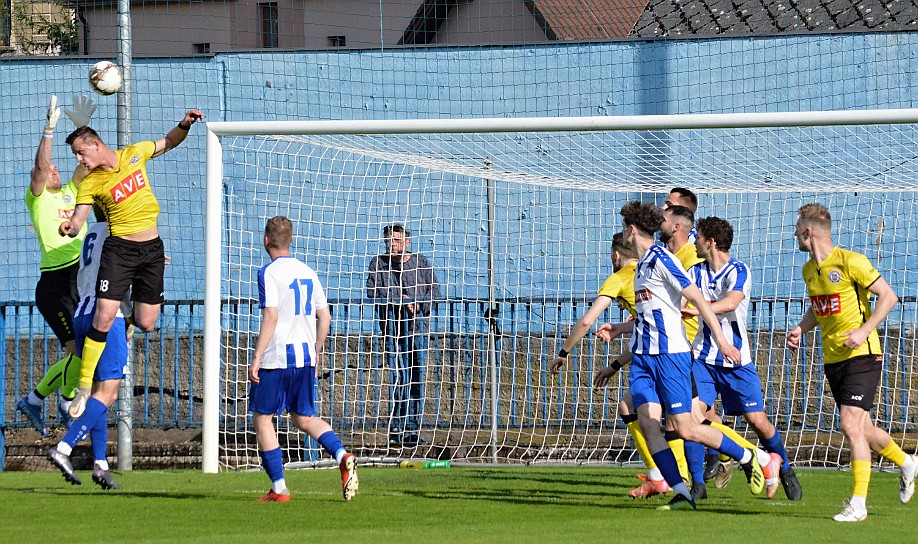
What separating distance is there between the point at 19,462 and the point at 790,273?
7922mm

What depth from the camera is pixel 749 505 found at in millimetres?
7324

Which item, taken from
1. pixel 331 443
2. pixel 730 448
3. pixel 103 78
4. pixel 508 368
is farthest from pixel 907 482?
pixel 103 78

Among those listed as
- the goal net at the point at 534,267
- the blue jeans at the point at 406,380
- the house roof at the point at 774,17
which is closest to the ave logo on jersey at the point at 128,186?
the goal net at the point at 534,267

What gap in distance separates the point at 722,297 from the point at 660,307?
1192 mm

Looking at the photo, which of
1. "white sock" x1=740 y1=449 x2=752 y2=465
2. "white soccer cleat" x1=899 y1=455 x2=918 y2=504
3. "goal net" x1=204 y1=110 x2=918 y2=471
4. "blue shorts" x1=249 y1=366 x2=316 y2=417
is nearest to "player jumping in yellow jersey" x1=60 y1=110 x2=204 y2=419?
"blue shorts" x1=249 y1=366 x2=316 y2=417

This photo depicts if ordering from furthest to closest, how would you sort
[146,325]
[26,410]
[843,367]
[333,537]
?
[26,410], [146,325], [843,367], [333,537]

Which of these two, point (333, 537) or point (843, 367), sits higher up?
point (843, 367)

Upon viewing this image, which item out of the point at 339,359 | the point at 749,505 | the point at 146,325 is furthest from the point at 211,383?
the point at 749,505

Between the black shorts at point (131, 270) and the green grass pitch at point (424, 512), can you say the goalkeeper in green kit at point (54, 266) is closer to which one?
the green grass pitch at point (424, 512)

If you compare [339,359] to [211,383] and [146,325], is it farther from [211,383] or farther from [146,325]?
[146,325]

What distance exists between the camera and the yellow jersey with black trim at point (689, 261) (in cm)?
816

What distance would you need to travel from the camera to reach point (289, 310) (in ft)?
24.2

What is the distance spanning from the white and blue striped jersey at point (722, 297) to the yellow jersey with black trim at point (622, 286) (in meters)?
0.46

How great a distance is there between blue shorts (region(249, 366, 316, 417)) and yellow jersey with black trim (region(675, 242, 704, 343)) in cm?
256
